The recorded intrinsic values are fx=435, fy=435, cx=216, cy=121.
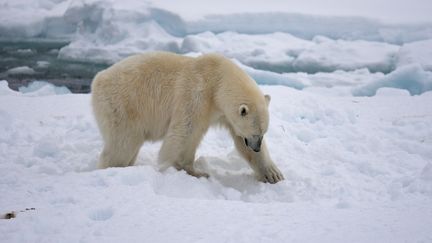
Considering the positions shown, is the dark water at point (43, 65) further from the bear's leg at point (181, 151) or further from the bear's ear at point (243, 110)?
the bear's ear at point (243, 110)

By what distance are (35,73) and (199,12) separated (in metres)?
13.3

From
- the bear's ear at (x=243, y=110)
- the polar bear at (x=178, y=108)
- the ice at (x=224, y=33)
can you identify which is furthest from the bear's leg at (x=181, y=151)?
the ice at (x=224, y=33)

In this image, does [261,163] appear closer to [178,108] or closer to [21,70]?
[178,108]

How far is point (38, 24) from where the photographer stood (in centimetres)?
2419

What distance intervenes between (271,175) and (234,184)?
34 centimetres

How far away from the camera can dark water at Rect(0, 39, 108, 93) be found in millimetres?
16312

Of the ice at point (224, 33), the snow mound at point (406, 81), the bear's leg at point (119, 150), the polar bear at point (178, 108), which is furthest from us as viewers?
the ice at point (224, 33)

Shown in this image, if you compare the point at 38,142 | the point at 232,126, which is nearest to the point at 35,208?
the point at 232,126

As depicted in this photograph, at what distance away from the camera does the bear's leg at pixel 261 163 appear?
3.82 metres

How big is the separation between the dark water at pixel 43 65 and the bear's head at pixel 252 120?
Answer: 1222cm

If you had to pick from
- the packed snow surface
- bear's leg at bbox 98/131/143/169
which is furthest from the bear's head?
bear's leg at bbox 98/131/143/169

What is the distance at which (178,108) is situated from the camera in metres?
3.78

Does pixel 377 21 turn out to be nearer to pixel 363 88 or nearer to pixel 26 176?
pixel 363 88

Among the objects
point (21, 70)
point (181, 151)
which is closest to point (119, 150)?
point (181, 151)
